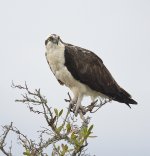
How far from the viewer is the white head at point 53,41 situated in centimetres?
937

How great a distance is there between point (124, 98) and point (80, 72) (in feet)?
3.94

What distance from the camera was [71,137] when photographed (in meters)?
6.33

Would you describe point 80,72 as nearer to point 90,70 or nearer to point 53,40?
point 90,70

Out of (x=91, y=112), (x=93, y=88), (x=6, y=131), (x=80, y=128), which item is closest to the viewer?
(x=6, y=131)

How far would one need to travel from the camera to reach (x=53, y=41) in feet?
30.8

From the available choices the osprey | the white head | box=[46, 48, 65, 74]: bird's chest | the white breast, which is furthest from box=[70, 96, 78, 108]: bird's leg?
the white head

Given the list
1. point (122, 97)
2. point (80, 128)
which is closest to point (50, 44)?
point (122, 97)

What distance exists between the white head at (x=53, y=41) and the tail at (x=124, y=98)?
1946 millimetres

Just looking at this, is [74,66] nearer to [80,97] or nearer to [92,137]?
[80,97]

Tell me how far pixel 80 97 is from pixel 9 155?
159 inches

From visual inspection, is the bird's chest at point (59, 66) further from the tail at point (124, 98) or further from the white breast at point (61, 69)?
the tail at point (124, 98)

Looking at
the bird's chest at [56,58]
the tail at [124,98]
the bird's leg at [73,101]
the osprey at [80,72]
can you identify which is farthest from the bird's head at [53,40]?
the tail at [124,98]

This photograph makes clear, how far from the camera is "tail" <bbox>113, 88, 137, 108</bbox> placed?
1046 cm

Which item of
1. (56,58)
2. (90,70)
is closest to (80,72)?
(90,70)
